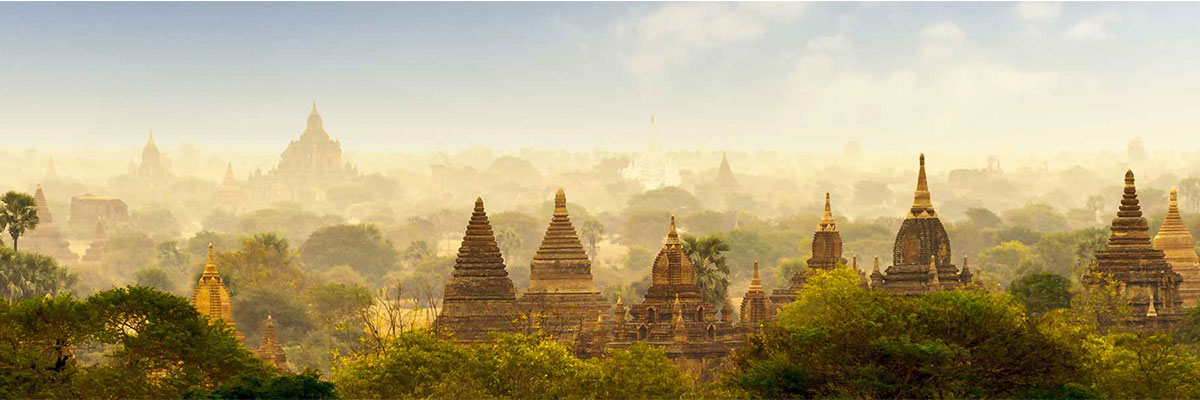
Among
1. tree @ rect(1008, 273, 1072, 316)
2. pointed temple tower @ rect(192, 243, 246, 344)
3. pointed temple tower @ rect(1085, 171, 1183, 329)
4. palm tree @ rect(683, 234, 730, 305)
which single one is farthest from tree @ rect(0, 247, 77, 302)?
pointed temple tower @ rect(1085, 171, 1183, 329)

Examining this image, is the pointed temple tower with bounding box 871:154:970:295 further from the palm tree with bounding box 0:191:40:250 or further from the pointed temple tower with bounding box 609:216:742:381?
the palm tree with bounding box 0:191:40:250

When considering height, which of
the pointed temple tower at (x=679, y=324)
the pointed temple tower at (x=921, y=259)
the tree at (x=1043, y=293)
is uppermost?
the pointed temple tower at (x=921, y=259)

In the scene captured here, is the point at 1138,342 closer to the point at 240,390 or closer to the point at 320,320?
the point at 240,390

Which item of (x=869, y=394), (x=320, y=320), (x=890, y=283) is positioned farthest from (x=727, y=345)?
(x=320, y=320)

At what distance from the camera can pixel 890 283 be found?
9831 cm

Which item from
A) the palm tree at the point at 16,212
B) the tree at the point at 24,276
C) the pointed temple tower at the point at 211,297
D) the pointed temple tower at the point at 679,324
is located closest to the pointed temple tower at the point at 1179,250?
the pointed temple tower at the point at 679,324

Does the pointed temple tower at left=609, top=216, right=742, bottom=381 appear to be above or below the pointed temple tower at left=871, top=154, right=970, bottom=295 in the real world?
below

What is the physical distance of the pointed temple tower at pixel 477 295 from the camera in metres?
90.4

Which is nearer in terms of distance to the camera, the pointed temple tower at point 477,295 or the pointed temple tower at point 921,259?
the pointed temple tower at point 477,295

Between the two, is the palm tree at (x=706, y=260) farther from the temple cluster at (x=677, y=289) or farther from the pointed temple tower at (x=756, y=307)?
the pointed temple tower at (x=756, y=307)

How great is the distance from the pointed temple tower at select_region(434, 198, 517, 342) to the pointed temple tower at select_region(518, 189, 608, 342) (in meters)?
2.44

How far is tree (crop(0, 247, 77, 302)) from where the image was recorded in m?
120

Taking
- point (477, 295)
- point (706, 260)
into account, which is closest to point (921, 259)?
point (706, 260)

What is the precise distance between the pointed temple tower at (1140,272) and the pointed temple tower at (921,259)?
557 centimetres
